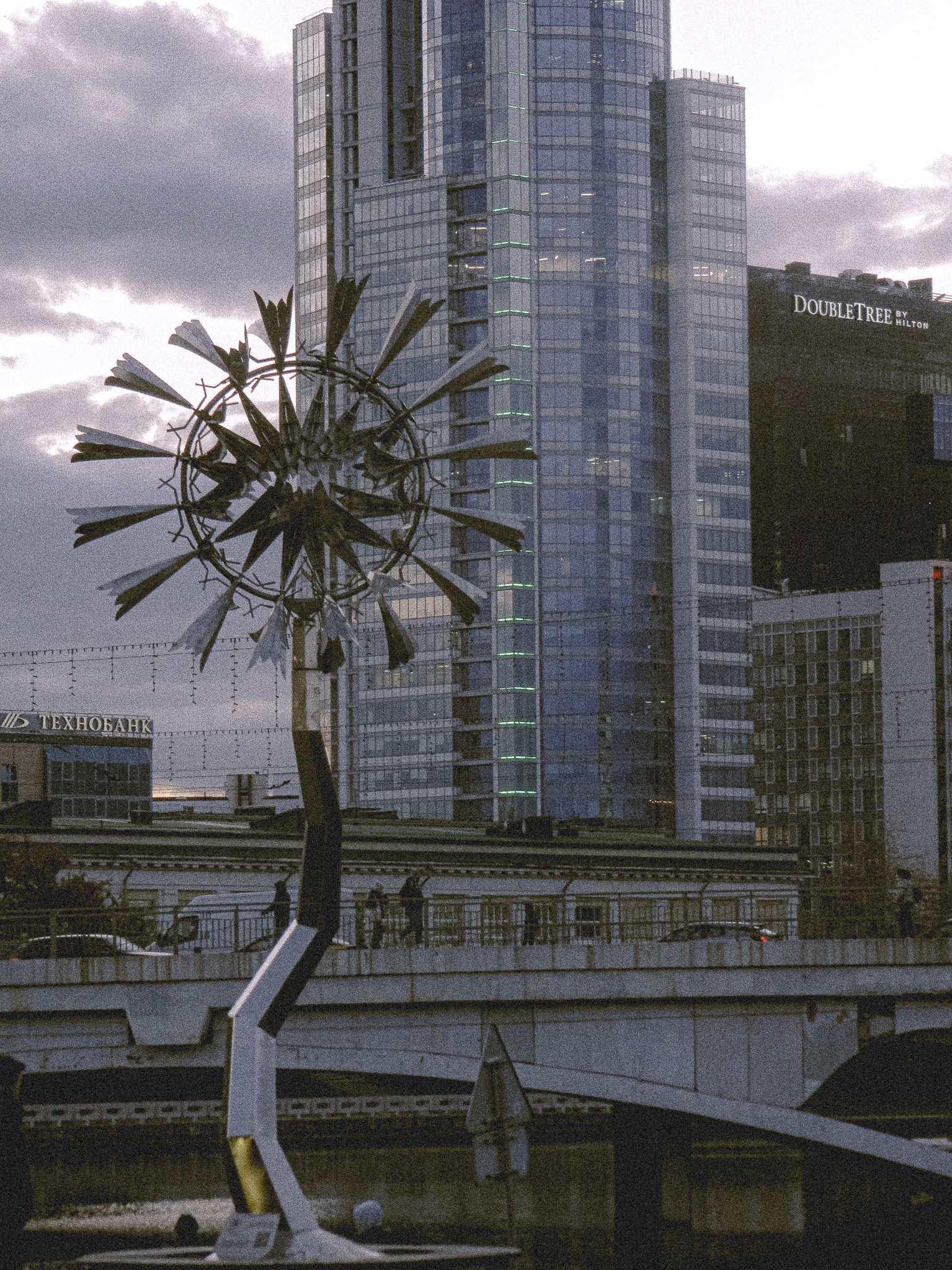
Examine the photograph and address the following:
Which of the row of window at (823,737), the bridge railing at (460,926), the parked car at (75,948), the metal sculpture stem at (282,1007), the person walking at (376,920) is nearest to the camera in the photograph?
the metal sculpture stem at (282,1007)

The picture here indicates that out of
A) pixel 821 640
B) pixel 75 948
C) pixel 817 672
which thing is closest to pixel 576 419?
pixel 821 640

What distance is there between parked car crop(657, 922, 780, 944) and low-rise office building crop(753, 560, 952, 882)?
117480 mm

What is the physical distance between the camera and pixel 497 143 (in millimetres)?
173125

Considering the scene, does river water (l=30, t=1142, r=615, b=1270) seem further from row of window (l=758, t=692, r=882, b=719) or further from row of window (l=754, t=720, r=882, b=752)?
row of window (l=754, t=720, r=882, b=752)

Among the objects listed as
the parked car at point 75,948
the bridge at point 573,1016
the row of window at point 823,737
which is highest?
the row of window at point 823,737

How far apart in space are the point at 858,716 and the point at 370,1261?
16079cm

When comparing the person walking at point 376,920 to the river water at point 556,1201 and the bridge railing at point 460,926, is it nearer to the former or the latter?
the bridge railing at point 460,926

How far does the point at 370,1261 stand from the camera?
87.6 feet

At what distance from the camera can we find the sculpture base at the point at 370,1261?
88.0 feet

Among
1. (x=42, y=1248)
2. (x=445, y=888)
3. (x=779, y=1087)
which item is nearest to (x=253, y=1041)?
(x=779, y=1087)

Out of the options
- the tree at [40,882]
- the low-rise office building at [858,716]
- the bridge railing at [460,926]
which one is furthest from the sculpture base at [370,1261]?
the low-rise office building at [858,716]

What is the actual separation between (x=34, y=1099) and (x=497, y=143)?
122 m

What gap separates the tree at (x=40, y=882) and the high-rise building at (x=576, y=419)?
9810cm

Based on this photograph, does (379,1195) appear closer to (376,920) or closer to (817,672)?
(376,920)
